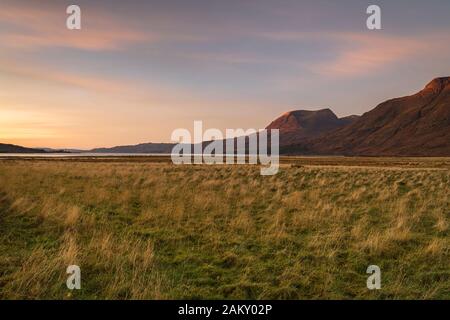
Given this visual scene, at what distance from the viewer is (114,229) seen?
33.0ft

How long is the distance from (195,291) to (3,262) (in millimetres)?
4058

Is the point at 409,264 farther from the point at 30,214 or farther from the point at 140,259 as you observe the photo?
the point at 30,214

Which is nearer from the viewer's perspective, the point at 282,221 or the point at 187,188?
the point at 282,221

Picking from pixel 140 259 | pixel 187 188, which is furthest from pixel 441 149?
pixel 140 259

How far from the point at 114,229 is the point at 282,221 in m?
5.35

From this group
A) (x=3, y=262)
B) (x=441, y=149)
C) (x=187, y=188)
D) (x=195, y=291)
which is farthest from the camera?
(x=441, y=149)

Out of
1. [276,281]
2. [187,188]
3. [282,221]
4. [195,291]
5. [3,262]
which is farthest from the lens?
[187,188]

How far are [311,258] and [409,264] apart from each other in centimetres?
206

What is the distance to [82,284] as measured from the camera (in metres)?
6.11

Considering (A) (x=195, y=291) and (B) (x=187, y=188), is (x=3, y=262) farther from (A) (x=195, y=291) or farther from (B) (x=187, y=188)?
(B) (x=187, y=188)
